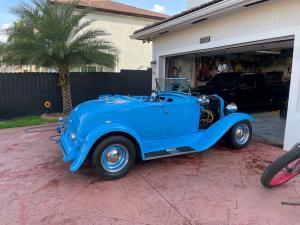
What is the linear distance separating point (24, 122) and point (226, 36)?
268 inches

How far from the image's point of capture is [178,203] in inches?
130

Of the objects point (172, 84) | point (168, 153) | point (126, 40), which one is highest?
point (126, 40)

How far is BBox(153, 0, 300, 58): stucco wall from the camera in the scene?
496 cm

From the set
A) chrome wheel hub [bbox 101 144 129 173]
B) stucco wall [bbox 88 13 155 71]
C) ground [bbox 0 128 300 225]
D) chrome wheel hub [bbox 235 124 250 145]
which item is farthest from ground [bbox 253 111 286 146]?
stucco wall [bbox 88 13 155 71]

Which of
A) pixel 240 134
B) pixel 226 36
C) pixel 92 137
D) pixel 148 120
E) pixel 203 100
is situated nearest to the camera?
pixel 92 137

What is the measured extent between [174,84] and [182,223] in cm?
324

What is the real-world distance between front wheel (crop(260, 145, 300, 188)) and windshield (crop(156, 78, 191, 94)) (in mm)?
2434

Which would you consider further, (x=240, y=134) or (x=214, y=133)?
(x=240, y=134)

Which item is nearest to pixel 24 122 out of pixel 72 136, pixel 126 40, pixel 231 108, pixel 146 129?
pixel 72 136

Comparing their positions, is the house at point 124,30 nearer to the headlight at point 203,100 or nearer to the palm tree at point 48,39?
the palm tree at point 48,39

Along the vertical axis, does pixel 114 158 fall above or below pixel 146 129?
below

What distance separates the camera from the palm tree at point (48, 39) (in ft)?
26.3

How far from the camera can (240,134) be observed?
→ 5.39 meters

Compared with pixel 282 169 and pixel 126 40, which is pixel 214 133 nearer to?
pixel 282 169
